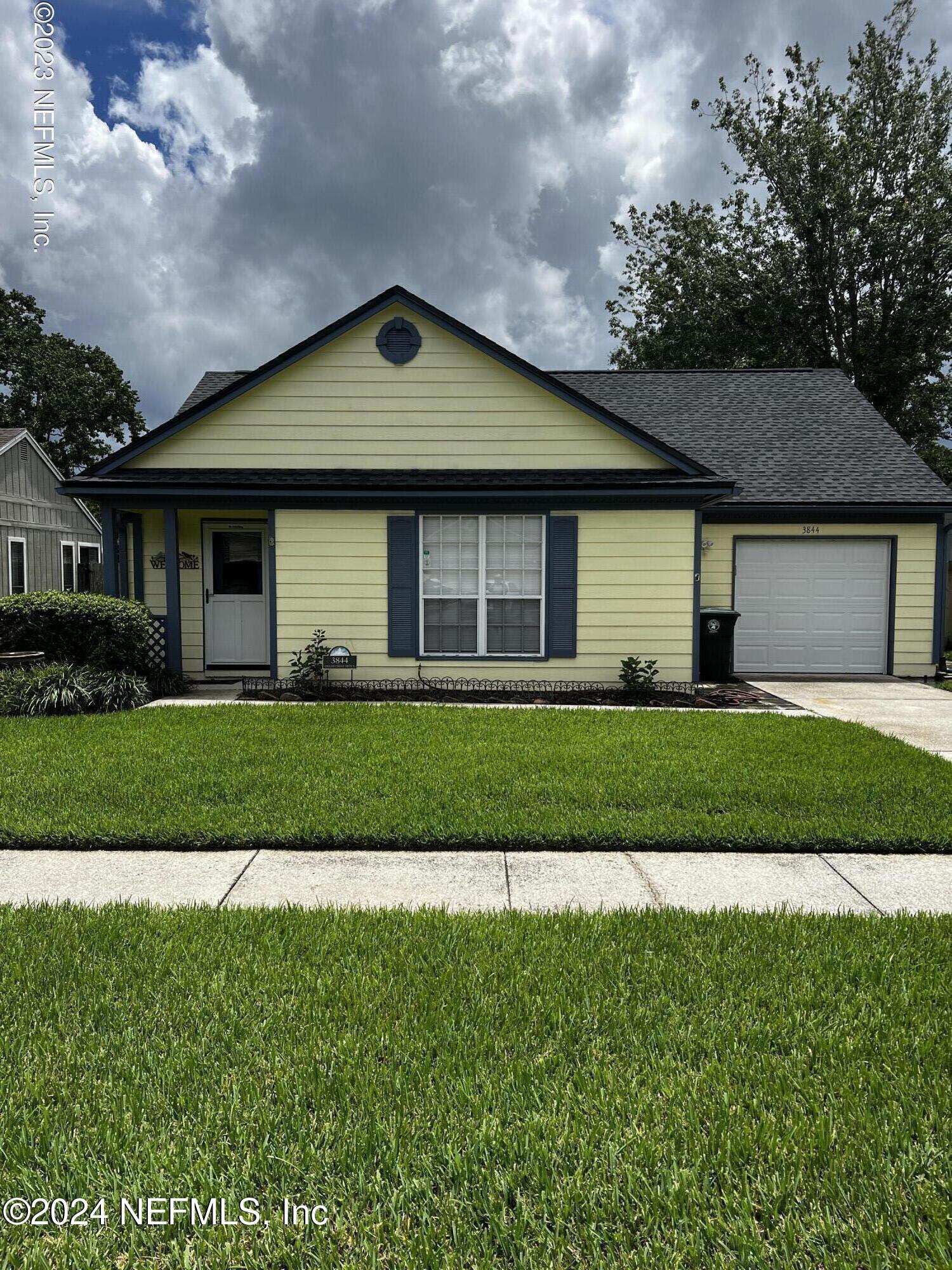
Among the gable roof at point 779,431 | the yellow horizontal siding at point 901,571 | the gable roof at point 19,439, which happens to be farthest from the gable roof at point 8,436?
the yellow horizontal siding at point 901,571

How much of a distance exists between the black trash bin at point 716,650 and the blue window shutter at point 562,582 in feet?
6.94

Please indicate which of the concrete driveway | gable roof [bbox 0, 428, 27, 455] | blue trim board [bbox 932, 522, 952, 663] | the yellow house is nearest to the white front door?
the yellow house

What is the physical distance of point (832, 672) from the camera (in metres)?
12.6

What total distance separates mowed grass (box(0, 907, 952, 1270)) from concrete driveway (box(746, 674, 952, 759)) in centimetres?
502

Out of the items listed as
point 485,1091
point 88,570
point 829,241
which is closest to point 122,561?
point 485,1091

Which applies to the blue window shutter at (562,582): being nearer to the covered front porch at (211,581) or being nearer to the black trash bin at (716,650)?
the black trash bin at (716,650)

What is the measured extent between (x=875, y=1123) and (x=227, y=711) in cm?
742

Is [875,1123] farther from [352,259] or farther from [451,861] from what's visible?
[352,259]

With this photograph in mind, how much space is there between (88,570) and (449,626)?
19285 mm

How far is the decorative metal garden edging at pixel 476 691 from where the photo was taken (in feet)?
31.8

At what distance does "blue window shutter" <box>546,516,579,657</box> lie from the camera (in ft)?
33.8

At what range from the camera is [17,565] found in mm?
20672

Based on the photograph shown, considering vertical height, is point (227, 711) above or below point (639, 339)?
below

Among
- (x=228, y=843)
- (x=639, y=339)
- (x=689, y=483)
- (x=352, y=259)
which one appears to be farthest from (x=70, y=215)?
(x=639, y=339)
